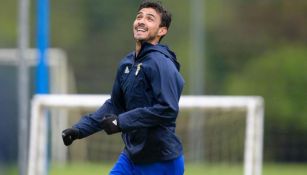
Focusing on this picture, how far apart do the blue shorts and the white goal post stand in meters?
2.86

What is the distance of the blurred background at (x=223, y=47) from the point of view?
45.0ft

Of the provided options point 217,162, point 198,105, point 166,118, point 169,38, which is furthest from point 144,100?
point 169,38

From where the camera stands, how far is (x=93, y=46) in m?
14.6

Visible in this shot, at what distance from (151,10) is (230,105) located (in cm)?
333

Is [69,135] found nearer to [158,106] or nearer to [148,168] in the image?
[148,168]

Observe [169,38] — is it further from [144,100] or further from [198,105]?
[144,100]

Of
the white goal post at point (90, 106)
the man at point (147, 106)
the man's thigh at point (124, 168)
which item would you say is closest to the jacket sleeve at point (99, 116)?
the man at point (147, 106)

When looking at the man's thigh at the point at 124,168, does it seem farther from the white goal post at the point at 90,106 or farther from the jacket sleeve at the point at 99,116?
the white goal post at the point at 90,106

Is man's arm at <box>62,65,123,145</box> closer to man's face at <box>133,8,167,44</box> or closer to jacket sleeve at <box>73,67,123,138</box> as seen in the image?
jacket sleeve at <box>73,67,123,138</box>

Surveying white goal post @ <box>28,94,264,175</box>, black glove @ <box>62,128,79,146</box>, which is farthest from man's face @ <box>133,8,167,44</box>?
white goal post @ <box>28,94,264,175</box>

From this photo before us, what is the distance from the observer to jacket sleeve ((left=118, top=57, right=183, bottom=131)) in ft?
21.2

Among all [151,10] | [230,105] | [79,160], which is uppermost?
[151,10]

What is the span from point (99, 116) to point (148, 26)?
2.32 feet

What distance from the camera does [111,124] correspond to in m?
6.45
